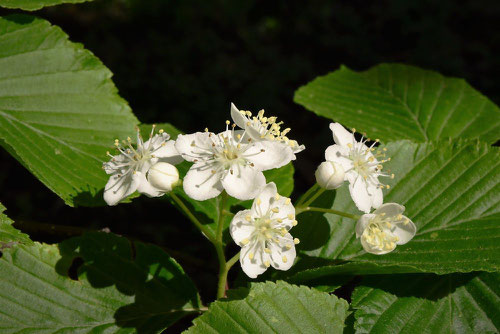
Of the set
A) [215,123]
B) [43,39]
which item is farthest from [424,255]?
[215,123]

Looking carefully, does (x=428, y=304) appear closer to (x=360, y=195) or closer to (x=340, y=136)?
(x=360, y=195)

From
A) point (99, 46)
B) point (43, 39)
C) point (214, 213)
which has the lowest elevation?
point (99, 46)

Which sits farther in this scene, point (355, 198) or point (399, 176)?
point (399, 176)

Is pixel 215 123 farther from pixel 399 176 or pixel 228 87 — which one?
pixel 399 176

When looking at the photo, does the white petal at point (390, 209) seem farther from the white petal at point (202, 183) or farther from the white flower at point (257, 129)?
the white petal at point (202, 183)

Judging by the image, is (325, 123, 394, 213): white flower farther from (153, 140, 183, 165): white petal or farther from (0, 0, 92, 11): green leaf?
(0, 0, 92, 11): green leaf

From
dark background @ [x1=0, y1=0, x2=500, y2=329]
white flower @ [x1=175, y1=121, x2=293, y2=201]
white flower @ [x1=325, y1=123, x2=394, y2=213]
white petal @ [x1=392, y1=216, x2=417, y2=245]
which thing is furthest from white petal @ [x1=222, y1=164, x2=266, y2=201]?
dark background @ [x1=0, y1=0, x2=500, y2=329]

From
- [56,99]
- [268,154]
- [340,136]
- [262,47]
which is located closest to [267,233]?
[268,154]
